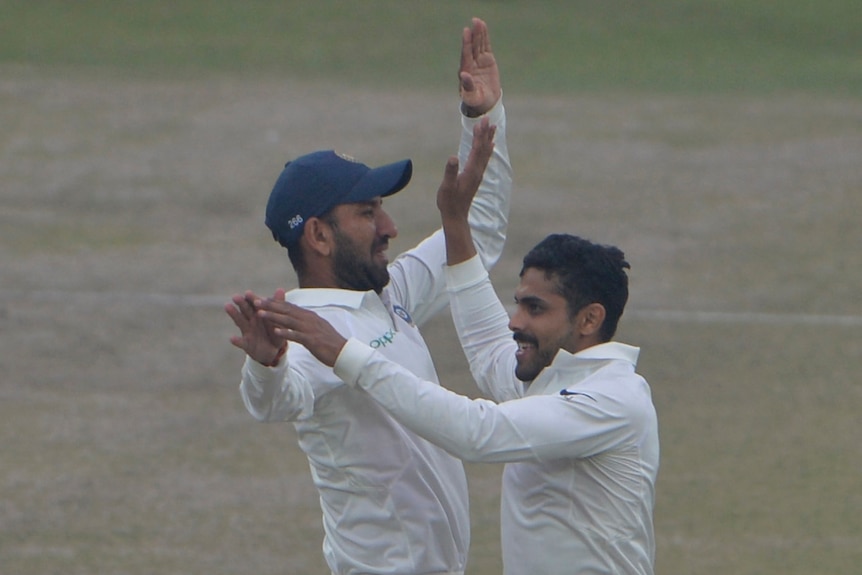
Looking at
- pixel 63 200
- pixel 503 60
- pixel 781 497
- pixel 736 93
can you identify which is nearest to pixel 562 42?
pixel 503 60

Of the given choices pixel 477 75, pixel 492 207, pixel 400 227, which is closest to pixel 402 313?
pixel 492 207

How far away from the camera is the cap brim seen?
375 centimetres

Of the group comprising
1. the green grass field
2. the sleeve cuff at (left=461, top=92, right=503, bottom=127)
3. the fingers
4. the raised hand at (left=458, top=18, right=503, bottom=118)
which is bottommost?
the green grass field

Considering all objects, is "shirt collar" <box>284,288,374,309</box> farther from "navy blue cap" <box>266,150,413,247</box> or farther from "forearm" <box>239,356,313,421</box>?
"forearm" <box>239,356,313,421</box>

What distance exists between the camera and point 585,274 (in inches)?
138

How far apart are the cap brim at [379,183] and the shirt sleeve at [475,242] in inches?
17.1

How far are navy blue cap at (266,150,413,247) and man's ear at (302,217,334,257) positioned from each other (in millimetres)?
18

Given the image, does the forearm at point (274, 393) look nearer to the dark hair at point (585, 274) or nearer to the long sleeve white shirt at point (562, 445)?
the long sleeve white shirt at point (562, 445)

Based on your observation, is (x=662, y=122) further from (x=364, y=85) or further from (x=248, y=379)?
(x=248, y=379)

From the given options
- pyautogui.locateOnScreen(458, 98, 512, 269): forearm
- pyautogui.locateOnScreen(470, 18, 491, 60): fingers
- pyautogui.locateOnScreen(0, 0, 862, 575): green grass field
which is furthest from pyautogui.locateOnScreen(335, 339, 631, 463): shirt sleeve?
pyautogui.locateOnScreen(0, 0, 862, 575): green grass field

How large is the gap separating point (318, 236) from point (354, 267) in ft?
0.43

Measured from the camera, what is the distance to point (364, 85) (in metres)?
18.1

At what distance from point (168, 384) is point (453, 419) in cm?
659

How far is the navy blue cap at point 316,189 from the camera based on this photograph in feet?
12.2
